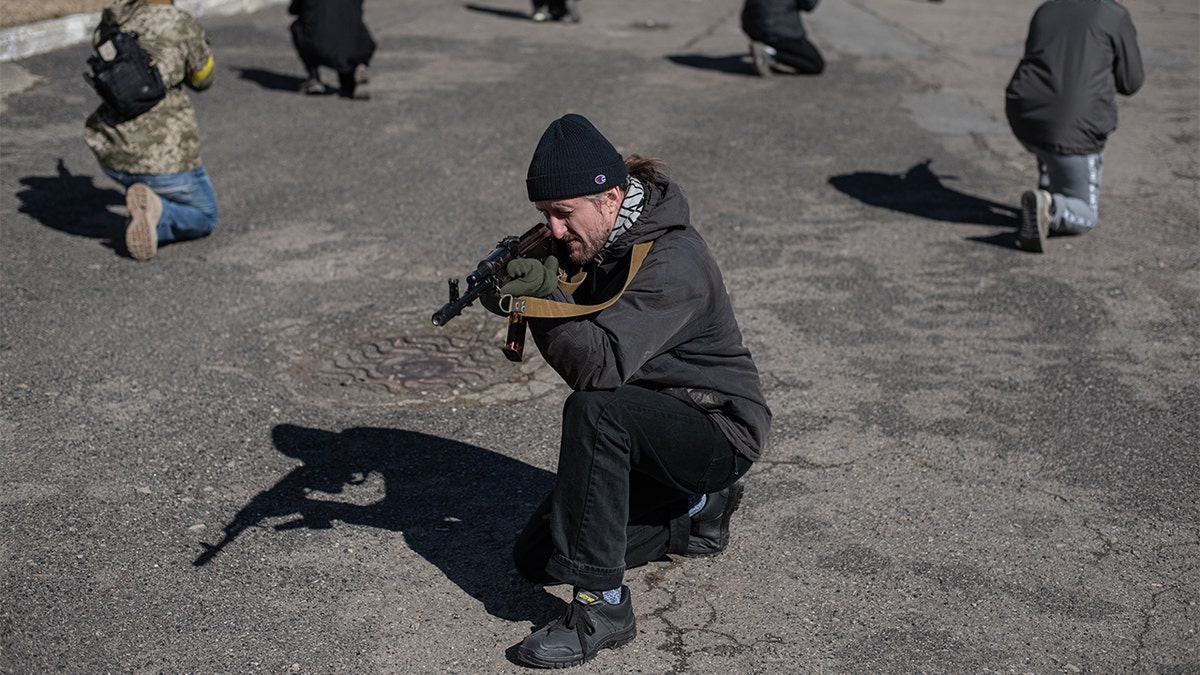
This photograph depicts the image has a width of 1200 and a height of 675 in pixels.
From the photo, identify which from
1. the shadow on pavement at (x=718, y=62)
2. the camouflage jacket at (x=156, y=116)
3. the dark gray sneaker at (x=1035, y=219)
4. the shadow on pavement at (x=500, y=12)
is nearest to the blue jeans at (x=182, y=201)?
the camouflage jacket at (x=156, y=116)

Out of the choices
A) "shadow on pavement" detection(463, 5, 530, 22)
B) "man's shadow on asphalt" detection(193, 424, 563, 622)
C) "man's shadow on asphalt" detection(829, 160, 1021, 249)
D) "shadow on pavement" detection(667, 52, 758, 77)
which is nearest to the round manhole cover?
"man's shadow on asphalt" detection(193, 424, 563, 622)

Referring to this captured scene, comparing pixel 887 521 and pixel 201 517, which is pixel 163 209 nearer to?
pixel 201 517

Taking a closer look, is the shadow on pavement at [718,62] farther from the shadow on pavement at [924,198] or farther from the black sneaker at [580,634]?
the black sneaker at [580,634]

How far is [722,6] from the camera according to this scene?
1552cm

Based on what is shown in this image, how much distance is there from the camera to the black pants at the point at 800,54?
11.1 meters

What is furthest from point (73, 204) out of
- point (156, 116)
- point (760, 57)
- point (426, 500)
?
point (760, 57)

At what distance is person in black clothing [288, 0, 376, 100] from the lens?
386 inches

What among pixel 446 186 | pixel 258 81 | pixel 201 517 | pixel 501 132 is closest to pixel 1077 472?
pixel 201 517

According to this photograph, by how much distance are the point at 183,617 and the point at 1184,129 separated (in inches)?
354

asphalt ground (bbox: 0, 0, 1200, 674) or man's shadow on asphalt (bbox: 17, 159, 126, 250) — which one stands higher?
asphalt ground (bbox: 0, 0, 1200, 674)

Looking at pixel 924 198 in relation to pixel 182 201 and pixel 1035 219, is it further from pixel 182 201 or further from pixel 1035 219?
pixel 182 201

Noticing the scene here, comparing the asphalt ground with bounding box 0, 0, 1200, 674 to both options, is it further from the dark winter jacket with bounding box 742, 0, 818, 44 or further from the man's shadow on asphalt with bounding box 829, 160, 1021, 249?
the dark winter jacket with bounding box 742, 0, 818, 44

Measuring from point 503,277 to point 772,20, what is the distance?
28.3 ft

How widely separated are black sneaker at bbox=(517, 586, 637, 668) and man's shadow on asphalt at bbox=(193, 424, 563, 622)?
0.24 metres
